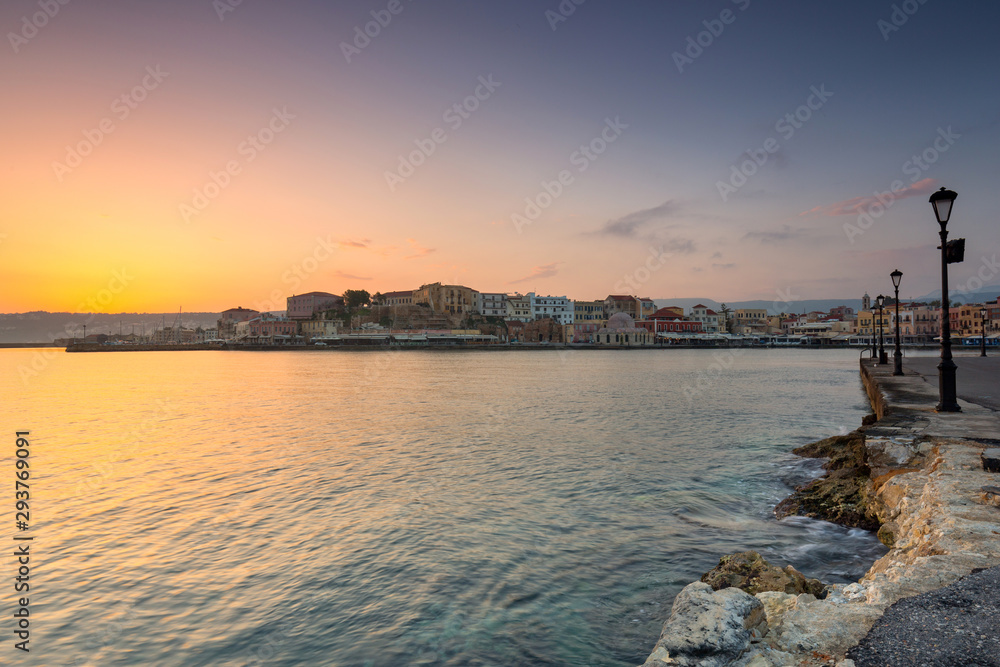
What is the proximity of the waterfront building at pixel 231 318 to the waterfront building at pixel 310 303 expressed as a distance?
27.9m

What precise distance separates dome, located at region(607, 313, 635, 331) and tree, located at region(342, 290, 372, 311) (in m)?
78.4

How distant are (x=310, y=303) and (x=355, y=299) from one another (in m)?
17.3

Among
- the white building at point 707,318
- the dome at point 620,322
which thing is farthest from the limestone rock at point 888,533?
the white building at point 707,318

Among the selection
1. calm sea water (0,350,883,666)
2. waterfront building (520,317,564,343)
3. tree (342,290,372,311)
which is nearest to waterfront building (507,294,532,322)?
waterfront building (520,317,564,343)

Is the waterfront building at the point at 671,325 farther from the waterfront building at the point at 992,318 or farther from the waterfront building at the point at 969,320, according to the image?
the waterfront building at the point at 992,318

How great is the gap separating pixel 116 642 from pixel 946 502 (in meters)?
8.74

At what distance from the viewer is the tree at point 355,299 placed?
16312cm

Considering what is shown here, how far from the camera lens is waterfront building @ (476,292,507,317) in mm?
155250

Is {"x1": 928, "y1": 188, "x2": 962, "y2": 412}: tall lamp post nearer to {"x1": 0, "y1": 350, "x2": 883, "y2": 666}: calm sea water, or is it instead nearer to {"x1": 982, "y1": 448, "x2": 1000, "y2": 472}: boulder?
{"x1": 0, "y1": 350, "x2": 883, "y2": 666}: calm sea water

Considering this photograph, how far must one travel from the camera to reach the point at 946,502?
5.40m

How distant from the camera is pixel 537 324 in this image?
142500mm

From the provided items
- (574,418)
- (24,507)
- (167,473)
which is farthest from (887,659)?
(574,418)

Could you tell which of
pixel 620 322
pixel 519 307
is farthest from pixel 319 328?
pixel 620 322

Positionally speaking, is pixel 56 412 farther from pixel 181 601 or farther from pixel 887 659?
pixel 887 659
